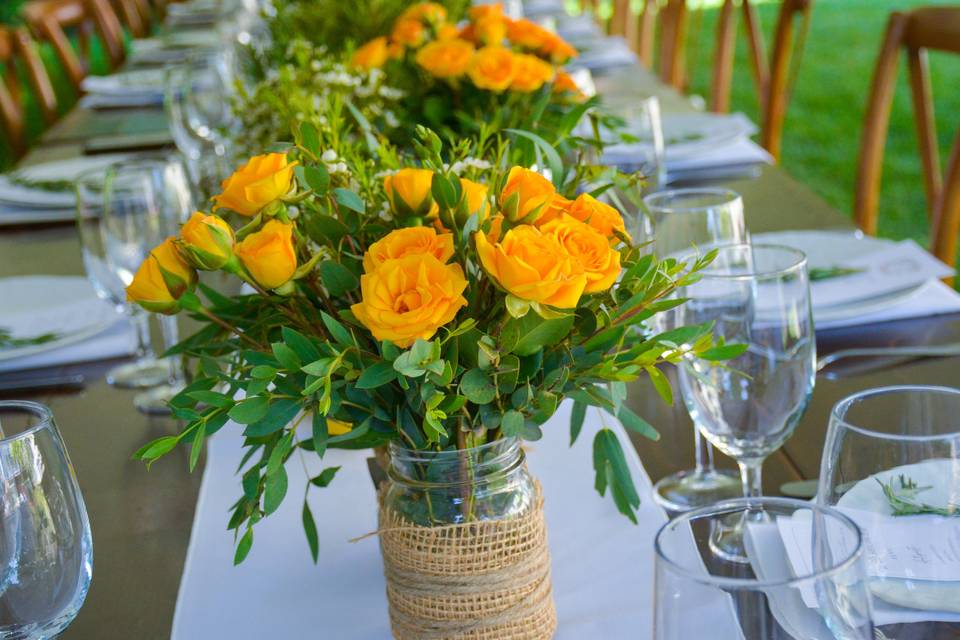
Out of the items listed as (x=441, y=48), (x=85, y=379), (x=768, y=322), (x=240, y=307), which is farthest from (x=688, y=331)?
(x=85, y=379)

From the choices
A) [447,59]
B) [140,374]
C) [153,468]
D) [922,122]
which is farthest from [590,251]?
[922,122]

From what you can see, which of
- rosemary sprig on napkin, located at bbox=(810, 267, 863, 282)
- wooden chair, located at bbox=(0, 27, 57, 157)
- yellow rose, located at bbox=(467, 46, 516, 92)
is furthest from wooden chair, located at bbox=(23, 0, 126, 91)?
rosemary sprig on napkin, located at bbox=(810, 267, 863, 282)

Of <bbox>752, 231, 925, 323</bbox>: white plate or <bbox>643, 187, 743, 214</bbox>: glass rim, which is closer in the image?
<bbox>643, 187, 743, 214</bbox>: glass rim

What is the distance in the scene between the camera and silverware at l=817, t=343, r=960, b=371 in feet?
3.79

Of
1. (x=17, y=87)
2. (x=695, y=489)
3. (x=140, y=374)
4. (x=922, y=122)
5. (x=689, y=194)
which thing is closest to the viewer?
(x=695, y=489)

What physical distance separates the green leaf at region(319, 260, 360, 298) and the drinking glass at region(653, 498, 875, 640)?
0.28 metres

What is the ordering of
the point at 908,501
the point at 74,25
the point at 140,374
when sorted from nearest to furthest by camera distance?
the point at 908,501 < the point at 140,374 < the point at 74,25

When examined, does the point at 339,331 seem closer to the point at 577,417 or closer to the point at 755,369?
the point at 577,417

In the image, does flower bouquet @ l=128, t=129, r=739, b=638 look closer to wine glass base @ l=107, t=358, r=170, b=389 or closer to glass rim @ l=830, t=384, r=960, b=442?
glass rim @ l=830, t=384, r=960, b=442

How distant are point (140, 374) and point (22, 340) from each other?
18 cm

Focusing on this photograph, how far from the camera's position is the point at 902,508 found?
0.57 metres

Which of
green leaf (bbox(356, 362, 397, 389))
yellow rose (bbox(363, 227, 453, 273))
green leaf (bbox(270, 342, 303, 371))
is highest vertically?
yellow rose (bbox(363, 227, 453, 273))

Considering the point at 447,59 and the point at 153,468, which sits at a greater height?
the point at 447,59

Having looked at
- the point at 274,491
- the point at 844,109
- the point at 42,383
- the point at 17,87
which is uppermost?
the point at 274,491
